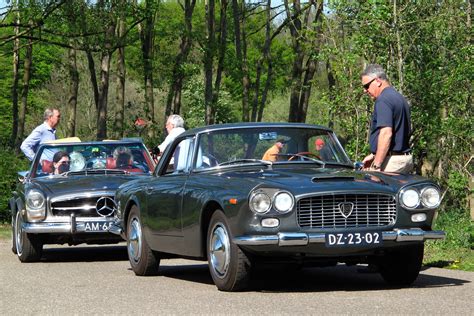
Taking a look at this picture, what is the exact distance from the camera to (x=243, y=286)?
9672 mm

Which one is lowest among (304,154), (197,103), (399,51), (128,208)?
(197,103)

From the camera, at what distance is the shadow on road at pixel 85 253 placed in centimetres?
1481

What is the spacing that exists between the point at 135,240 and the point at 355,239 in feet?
11.2

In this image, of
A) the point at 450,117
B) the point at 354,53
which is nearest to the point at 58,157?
the point at 354,53

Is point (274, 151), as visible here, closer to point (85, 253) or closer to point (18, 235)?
point (18, 235)

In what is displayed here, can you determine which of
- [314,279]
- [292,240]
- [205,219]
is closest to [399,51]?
[314,279]

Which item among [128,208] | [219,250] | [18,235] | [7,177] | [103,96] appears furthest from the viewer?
[103,96]

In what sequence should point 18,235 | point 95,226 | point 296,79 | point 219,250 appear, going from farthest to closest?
point 296,79
point 18,235
point 95,226
point 219,250

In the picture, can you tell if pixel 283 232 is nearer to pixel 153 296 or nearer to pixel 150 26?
pixel 153 296

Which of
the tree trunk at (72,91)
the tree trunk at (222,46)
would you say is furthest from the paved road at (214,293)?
the tree trunk at (222,46)

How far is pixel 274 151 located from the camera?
35.9 ft

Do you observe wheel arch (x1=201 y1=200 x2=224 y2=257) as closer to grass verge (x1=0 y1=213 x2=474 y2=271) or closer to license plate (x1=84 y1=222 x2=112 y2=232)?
grass verge (x1=0 y1=213 x2=474 y2=271)

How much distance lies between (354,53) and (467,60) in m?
1.70

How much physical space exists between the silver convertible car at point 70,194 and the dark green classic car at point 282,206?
272 centimetres
